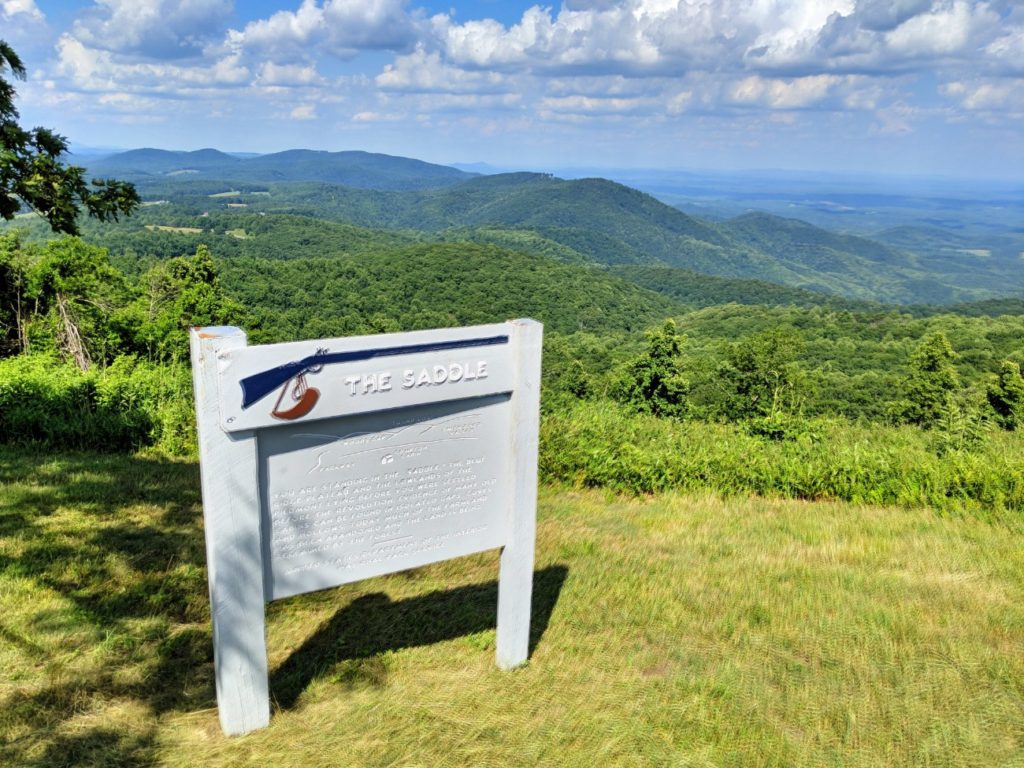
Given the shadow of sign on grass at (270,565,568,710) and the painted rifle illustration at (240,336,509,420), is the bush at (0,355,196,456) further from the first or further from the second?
the painted rifle illustration at (240,336,509,420)

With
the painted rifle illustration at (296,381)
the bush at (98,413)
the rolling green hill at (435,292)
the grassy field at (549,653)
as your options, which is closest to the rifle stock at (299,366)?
the painted rifle illustration at (296,381)

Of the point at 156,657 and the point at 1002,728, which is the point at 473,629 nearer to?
the point at 156,657

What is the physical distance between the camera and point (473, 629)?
392 cm

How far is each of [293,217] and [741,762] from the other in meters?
163

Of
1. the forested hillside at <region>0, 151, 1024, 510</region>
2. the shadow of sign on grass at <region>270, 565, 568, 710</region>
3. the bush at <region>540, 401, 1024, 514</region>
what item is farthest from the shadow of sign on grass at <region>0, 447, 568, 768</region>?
the bush at <region>540, 401, 1024, 514</region>

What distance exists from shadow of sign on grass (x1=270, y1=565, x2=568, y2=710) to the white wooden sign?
55cm

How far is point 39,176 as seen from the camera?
21.0 feet

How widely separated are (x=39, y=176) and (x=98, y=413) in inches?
88.5

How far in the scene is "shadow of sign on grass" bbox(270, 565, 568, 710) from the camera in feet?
11.1

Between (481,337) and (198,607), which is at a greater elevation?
(481,337)

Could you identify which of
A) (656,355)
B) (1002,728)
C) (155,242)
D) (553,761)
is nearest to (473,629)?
(553,761)

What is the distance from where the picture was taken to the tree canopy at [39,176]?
6.31 meters

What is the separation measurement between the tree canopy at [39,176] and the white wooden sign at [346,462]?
5233 mm

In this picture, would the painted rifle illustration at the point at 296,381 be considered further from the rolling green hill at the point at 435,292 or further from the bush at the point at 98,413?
the rolling green hill at the point at 435,292
